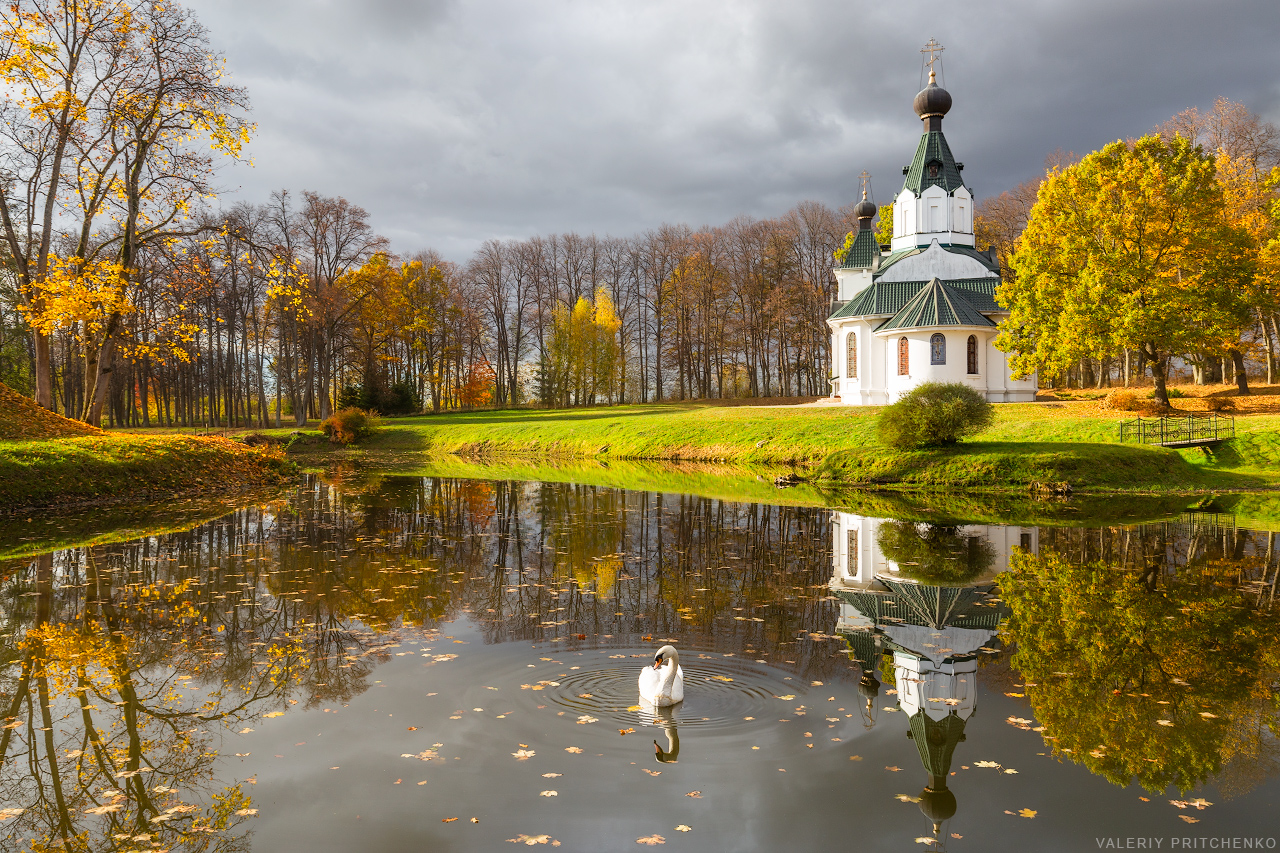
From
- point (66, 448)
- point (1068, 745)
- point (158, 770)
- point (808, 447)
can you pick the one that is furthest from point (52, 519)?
point (808, 447)

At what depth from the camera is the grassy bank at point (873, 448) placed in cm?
2131

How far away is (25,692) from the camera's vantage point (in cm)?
639

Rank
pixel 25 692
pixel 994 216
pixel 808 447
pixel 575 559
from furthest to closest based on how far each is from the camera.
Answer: pixel 994 216 → pixel 808 447 → pixel 575 559 → pixel 25 692

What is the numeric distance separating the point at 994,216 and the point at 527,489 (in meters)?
46.5

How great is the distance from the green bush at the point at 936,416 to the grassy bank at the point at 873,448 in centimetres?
56

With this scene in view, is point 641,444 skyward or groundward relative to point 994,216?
groundward

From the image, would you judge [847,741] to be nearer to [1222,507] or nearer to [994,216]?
[1222,507]

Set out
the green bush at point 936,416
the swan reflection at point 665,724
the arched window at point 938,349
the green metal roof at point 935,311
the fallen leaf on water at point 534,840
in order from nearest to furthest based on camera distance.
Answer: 1. the fallen leaf on water at point 534,840
2. the swan reflection at point 665,724
3. the green bush at point 936,416
4. the green metal roof at point 935,311
5. the arched window at point 938,349

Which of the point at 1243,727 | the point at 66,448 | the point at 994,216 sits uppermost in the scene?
the point at 994,216

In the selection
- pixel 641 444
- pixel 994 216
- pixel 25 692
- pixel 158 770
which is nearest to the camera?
pixel 158 770

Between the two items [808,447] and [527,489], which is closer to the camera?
[527,489]

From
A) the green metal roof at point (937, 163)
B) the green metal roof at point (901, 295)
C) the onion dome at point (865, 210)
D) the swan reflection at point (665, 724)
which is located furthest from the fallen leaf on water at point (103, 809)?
the onion dome at point (865, 210)

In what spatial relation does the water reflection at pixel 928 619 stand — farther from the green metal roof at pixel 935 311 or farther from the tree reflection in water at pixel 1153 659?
the green metal roof at pixel 935 311

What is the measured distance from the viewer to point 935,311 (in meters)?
36.6
